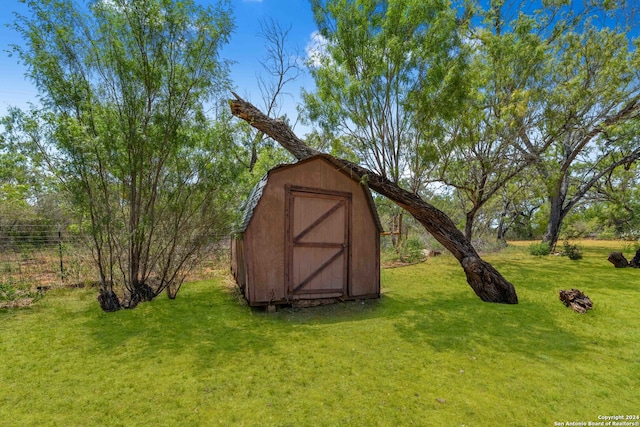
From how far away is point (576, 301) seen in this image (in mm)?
5426

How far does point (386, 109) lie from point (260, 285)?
14.5 feet

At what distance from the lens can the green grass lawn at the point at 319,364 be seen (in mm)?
2432

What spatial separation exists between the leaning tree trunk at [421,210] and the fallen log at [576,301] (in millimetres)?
800

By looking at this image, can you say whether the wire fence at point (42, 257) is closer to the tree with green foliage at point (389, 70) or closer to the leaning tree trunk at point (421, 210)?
the leaning tree trunk at point (421, 210)

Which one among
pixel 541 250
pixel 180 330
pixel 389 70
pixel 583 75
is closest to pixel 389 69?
pixel 389 70

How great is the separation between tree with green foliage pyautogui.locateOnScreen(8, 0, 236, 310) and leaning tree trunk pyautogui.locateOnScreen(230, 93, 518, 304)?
1133 millimetres

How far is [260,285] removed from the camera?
5387 mm

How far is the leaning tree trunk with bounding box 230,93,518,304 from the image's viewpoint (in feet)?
19.9

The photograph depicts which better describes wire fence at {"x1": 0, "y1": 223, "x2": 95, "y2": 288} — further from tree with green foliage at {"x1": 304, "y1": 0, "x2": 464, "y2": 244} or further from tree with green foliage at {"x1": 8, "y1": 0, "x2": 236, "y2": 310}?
tree with green foliage at {"x1": 304, "y1": 0, "x2": 464, "y2": 244}

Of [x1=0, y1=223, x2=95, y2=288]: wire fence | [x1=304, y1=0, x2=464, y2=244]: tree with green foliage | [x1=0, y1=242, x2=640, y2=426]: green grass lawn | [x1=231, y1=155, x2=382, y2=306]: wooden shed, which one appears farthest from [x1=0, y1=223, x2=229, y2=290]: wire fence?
[x1=304, y1=0, x2=464, y2=244]: tree with green foliage

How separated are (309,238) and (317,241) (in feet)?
0.60

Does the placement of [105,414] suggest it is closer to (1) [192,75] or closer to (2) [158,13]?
(1) [192,75]

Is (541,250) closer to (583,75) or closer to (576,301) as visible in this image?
(583,75)

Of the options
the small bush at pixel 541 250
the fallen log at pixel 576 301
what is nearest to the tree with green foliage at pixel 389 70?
the fallen log at pixel 576 301
